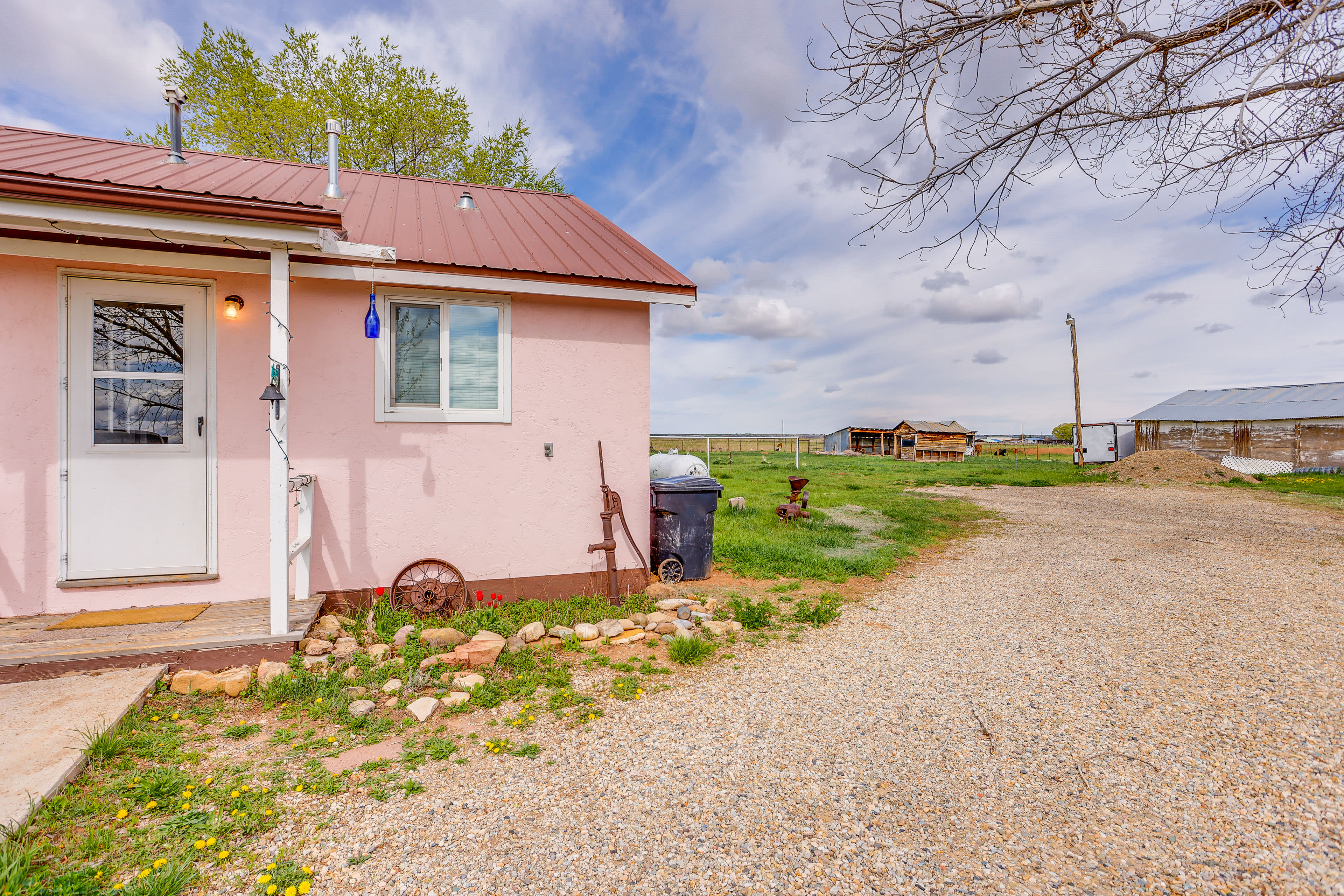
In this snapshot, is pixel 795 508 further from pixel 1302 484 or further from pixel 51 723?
pixel 1302 484

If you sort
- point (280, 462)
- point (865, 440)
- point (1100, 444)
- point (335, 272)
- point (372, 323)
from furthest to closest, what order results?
point (865, 440) < point (1100, 444) < point (335, 272) < point (372, 323) < point (280, 462)

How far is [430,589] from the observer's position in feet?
16.8

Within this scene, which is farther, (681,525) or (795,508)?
(795,508)

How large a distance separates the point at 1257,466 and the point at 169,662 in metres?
33.5

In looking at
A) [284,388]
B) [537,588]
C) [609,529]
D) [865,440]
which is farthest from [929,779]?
[865,440]

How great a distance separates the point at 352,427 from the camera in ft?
16.6

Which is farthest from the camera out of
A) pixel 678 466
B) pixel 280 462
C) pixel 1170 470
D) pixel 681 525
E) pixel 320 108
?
pixel 1170 470

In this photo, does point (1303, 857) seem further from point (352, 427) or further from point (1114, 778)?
point (352, 427)

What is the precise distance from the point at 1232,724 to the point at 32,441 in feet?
29.1

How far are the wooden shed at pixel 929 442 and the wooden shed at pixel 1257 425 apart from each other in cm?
1179

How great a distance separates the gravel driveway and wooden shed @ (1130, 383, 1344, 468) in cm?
2528

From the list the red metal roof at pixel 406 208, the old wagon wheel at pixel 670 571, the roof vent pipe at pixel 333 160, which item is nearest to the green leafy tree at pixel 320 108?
the red metal roof at pixel 406 208

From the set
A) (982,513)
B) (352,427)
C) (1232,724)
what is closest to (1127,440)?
(982,513)

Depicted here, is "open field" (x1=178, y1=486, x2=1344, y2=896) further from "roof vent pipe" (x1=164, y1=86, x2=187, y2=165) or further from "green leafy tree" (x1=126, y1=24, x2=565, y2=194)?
"green leafy tree" (x1=126, y1=24, x2=565, y2=194)
